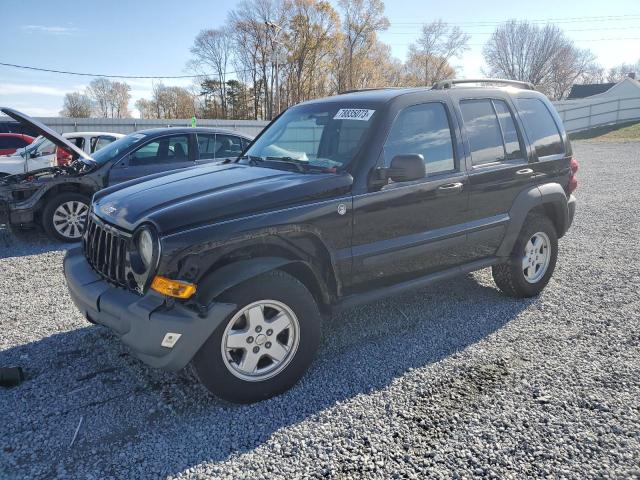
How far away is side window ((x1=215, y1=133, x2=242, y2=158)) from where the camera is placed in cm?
815

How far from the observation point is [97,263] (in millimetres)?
3326

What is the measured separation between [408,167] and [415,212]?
50 cm

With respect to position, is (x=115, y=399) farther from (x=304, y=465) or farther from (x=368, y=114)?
(x=368, y=114)

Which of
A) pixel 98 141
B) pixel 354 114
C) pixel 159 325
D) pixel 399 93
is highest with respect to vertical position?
pixel 399 93

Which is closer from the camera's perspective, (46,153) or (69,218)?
(69,218)

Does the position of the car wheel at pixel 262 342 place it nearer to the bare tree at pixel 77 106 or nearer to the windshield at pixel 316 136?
→ the windshield at pixel 316 136

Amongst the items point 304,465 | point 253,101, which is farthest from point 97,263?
point 253,101

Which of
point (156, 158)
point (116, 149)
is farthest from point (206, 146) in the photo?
point (116, 149)

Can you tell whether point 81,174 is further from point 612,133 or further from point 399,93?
point 612,133

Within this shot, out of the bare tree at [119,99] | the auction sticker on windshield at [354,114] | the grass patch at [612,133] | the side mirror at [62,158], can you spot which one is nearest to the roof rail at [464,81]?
the auction sticker on windshield at [354,114]

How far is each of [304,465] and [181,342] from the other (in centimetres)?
92

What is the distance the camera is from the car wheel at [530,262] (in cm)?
464

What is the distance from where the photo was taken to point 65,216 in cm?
732

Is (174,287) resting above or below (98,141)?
below
